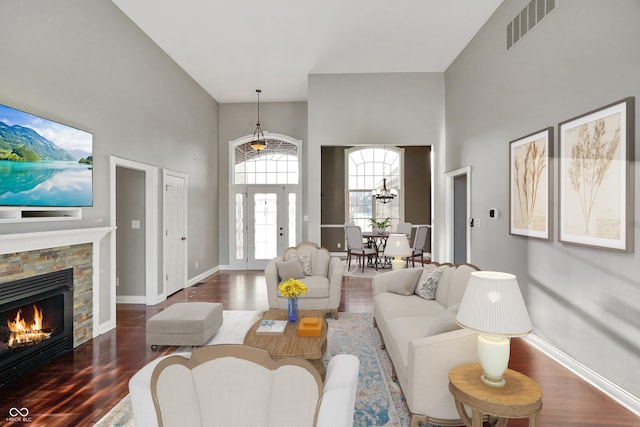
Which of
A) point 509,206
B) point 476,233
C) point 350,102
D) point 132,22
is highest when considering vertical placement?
point 132,22

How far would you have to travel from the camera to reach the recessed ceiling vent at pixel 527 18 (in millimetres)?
3389

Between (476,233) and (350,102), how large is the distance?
3.32 m

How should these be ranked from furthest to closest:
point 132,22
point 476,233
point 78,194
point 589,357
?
point 476,233 → point 132,22 → point 78,194 → point 589,357

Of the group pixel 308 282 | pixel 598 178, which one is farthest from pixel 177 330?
pixel 598 178

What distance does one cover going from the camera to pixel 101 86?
13.0ft

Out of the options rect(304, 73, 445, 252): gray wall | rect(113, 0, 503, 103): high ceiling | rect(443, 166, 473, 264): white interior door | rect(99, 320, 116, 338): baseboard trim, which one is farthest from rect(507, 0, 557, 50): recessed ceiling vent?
rect(99, 320, 116, 338): baseboard trim

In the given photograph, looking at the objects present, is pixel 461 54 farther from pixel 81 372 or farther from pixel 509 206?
pixel 81 372

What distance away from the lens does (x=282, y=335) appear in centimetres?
289

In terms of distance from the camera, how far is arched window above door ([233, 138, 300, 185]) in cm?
805

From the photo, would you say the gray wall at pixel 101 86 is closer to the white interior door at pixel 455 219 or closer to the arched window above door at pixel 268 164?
the arched window above door at pixel 268 164

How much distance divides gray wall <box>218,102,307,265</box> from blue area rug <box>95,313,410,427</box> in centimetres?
471

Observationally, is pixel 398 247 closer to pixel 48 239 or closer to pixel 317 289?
pixel 317 289

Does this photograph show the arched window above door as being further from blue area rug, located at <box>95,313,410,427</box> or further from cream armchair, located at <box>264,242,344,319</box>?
blue area rug, located at <box>95,313,410,427</box>

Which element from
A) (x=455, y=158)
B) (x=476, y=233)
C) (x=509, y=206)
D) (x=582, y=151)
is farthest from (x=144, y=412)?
(x=455, y=158)
